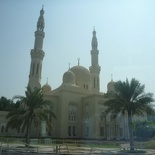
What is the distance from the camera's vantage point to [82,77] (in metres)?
51.4

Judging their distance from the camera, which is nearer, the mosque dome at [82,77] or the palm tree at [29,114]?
the palm tree at [29,114]

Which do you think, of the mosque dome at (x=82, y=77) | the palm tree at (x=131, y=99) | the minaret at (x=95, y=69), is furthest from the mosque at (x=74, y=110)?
the palm tree at (x=131, y=99)

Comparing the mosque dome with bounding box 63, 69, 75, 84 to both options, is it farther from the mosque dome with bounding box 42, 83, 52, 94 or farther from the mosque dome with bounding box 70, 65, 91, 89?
the mosque dome with bounding box 42, 83, 52, 94

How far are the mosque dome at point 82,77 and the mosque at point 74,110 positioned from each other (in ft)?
8.02

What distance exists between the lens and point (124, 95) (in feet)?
82.7

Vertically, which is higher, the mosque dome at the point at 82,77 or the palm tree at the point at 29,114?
Answer: the mosque dome at the point at 82,77

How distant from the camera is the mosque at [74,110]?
41.4 metres

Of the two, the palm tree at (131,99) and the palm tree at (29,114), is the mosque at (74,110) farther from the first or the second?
the palm tree at (131,99)

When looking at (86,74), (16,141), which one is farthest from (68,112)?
(16,141)

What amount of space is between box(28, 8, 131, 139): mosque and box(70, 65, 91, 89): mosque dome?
2.45 m

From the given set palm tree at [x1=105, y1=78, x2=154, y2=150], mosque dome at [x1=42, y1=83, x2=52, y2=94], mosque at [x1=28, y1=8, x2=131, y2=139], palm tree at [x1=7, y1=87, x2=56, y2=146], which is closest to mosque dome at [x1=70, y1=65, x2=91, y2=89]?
mosque at [x1=28, y1=8, x2=131, y2=139]

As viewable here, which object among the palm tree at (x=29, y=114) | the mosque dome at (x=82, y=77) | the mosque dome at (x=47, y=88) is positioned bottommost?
the palm tree at (x=29, y=114)

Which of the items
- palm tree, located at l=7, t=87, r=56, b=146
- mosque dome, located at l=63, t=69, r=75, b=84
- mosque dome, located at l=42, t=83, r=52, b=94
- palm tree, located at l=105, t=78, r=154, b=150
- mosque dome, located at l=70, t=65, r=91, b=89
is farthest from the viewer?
mosque dome, located at l=42, t=83, r=52, b=94

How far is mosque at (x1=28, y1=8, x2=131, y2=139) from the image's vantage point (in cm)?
4135
